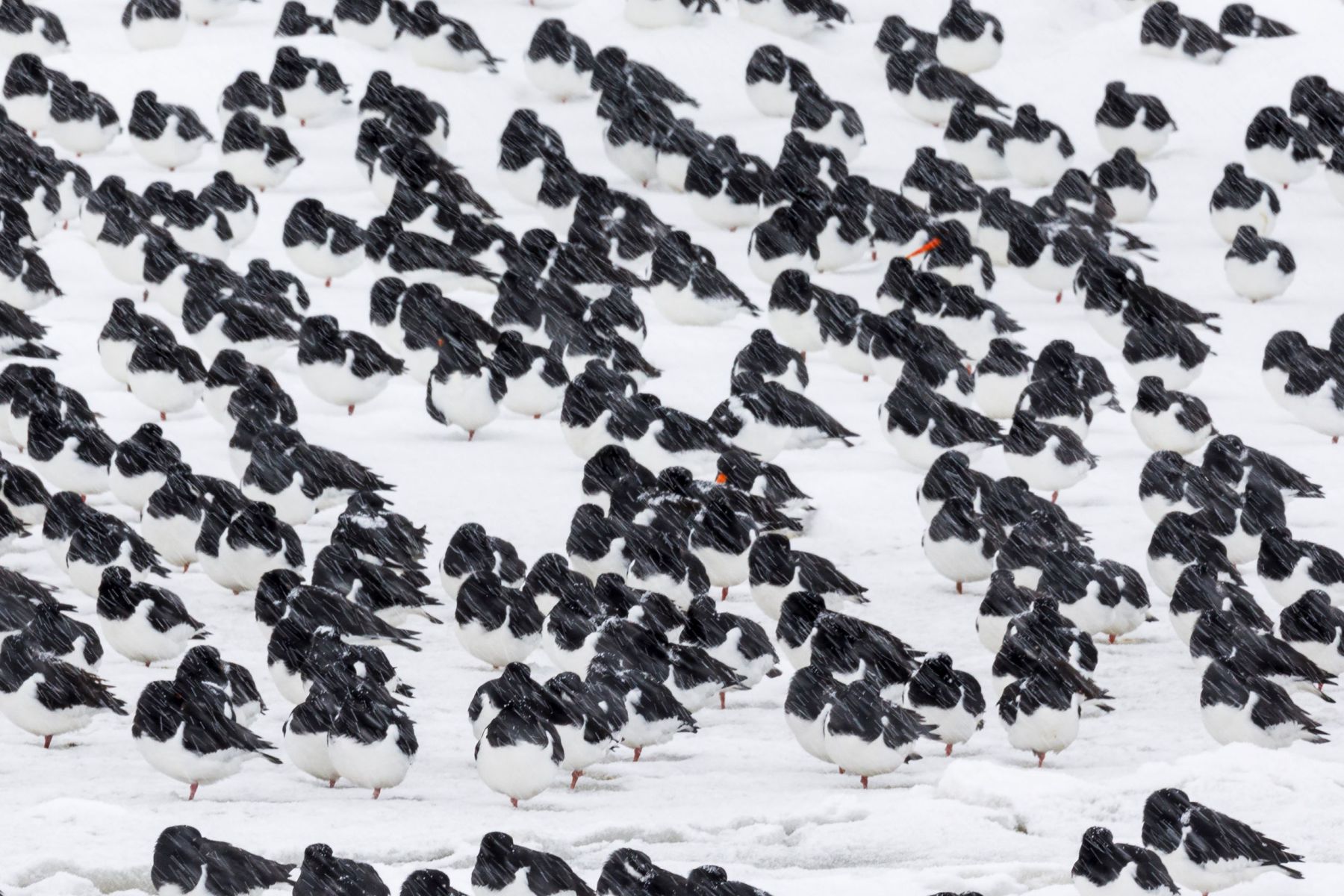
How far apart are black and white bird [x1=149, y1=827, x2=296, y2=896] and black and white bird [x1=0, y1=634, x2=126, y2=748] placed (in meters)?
2.19

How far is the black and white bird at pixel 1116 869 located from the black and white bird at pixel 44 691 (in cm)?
563

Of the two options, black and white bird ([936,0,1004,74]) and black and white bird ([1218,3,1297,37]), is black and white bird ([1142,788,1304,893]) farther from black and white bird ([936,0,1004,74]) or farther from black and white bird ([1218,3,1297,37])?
black and white bird ([1218,3,1297,37])

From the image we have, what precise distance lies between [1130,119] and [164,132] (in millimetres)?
10451

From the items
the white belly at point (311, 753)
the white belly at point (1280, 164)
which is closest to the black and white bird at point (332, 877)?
the white belly at point (311, 753)

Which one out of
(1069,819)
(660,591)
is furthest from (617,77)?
(1069,819)

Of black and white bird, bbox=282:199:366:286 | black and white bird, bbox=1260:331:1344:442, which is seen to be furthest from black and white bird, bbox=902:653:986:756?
black and white bird, bbox=282:199:366:286

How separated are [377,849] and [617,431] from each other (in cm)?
644

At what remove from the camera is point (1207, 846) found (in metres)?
10.8

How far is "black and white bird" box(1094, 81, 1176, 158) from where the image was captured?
2453 cm

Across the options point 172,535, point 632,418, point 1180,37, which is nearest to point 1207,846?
point 632,418

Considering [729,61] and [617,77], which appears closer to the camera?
[617,77]

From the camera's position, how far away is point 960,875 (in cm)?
1106

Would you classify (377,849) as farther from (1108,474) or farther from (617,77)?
(617,77)

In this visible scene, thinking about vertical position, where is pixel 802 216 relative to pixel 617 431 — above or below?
above
